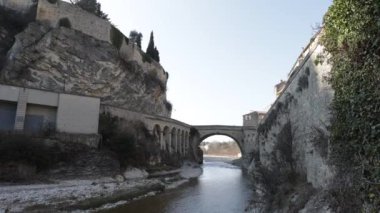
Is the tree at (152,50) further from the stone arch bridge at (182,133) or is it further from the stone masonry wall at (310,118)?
the stone masonry wall at (310,118)

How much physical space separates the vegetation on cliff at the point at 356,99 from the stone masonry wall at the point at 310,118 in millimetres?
990

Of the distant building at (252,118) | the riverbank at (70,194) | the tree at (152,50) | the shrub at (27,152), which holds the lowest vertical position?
the riverbank at (70,194)

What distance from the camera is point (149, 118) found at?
104 feet

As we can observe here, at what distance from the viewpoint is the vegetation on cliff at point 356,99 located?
5078 millimetres

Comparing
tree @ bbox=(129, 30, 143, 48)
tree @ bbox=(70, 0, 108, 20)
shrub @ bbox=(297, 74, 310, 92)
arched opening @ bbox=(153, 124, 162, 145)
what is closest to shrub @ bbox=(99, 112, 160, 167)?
arched opening @ bbox=(153, 124, 162, 145)

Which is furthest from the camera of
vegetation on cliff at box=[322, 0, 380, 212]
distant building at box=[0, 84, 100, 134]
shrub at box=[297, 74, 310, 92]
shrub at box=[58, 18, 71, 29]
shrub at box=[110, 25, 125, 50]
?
shrub at box=[110, 25, 125, 50]

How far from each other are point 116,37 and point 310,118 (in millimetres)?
28622

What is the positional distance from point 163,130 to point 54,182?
19.0 meters

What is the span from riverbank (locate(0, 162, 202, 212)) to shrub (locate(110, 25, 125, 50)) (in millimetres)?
18558

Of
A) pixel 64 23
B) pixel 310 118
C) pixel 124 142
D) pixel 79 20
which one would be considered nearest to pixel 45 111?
pixel 124 142

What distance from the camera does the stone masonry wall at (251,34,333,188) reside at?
7.66 m

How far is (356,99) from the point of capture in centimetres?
558

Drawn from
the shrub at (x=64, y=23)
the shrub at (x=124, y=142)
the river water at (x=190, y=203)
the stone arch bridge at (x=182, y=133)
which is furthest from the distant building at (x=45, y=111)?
the shrub at (x=64, y=23)

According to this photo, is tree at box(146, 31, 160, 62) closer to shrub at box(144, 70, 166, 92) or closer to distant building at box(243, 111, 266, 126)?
shrub at box(144, 70, 166, 92)
